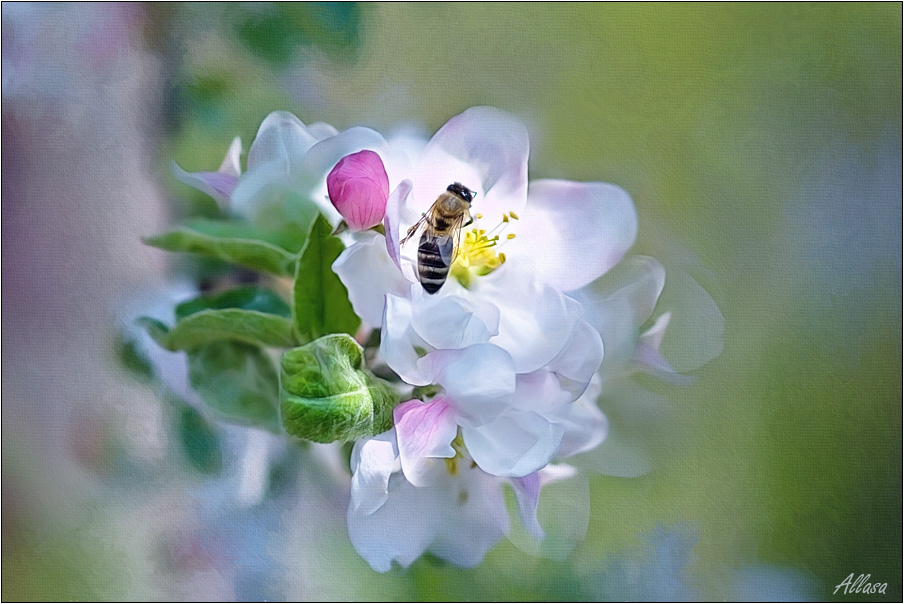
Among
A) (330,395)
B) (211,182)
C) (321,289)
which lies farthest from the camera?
(211,182)

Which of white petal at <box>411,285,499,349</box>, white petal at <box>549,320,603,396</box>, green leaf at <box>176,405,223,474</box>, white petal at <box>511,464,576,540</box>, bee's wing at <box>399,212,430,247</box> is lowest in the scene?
green leaf at <box>176,405,223,474</box>

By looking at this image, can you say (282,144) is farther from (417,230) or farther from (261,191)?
(417,230)

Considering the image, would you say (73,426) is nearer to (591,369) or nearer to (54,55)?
(54,55)

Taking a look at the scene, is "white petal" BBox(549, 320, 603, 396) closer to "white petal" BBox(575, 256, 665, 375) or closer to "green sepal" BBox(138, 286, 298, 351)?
"white petal" BBox(575, 256, 665, 375)

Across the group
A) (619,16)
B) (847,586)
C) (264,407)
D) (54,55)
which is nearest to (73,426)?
(264,407)
